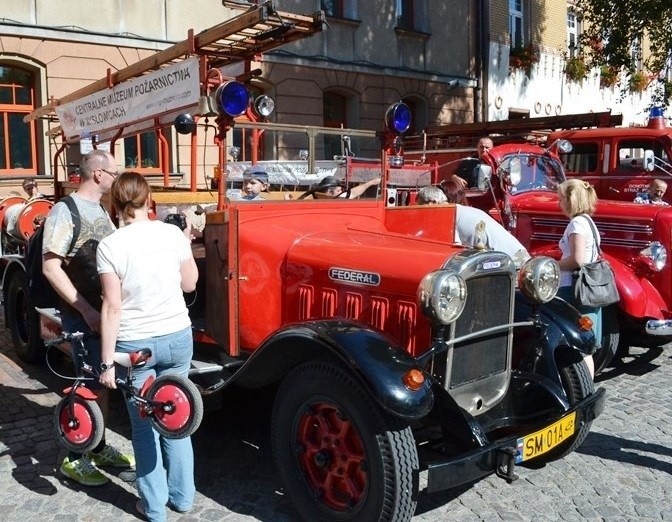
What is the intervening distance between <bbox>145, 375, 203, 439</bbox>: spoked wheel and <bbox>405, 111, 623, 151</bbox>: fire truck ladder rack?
7931 millimetres

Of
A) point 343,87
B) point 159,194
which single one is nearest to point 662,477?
point 159,194

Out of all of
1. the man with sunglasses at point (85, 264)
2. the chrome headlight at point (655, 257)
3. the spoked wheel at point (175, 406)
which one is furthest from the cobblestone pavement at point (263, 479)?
the chrome headlight at point (655, 257)

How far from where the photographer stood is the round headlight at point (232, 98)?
370cm

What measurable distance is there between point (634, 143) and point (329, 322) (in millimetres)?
6650

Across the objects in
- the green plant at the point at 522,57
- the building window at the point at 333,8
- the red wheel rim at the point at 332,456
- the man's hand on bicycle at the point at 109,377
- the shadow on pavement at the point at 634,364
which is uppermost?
the building window at the point at 333,8

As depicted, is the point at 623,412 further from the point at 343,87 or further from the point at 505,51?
the point at 505,51

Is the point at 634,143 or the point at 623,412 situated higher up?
the point at 634,143

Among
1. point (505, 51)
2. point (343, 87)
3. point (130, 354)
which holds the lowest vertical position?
point (130, 354)

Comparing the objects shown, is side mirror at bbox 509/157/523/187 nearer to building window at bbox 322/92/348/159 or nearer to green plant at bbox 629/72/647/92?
building window at bbox 322/92/348/159

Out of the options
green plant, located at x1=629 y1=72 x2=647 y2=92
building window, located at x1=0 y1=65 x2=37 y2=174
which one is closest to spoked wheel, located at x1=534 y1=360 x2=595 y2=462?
building window, located at x1=0 y1=65 x2=37 y2=174

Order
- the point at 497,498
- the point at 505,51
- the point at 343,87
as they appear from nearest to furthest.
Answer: the point at 497,498
the point at 343,87
the point at 505,51

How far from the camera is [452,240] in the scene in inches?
189

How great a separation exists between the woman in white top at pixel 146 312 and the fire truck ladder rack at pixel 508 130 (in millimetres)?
7653

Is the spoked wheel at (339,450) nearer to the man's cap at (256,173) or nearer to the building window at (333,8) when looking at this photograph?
the man's cap at (256,173)
